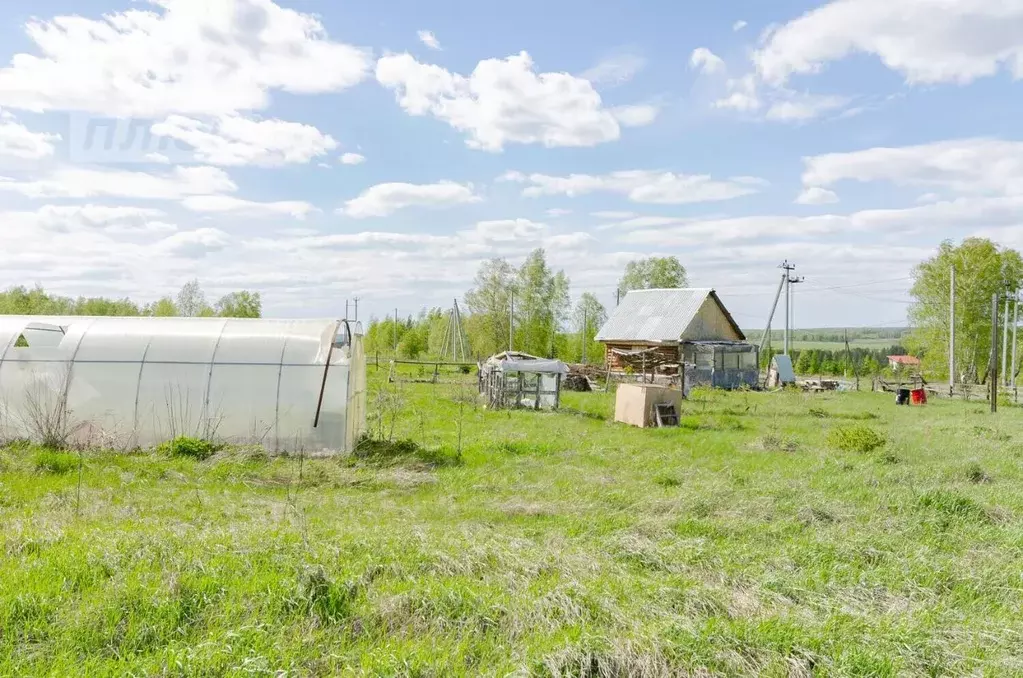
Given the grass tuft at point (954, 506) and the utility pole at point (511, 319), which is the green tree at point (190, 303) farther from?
the grass tuft at point (954, 506)

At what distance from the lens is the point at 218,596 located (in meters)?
5.66

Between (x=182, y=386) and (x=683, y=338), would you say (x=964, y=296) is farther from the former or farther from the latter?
(x=182, y=386)

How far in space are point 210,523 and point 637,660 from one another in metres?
5.27

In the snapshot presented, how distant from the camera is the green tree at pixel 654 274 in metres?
57.2

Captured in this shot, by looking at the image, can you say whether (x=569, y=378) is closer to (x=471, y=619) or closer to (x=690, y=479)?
(x=690, y=479)

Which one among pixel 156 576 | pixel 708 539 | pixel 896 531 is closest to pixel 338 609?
pixel 156 576

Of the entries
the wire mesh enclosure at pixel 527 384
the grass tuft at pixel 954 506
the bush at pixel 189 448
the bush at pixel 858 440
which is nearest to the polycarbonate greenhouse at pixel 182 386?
the bush at pixel 189 448

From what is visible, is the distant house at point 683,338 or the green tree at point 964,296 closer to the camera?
the distant house at point 683,338

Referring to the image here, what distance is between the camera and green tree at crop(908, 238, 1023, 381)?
152 ft

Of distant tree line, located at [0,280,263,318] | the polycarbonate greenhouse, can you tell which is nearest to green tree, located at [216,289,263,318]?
distant tree line, located at [0,280,263,318]

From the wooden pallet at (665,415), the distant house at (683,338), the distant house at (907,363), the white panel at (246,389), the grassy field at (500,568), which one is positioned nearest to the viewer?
the grassy field at (500,568)

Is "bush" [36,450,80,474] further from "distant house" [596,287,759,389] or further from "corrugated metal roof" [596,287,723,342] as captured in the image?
"corrugated metal roof" [596,287,723,342]

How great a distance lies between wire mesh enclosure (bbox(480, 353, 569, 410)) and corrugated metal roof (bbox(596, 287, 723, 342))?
50.2ft

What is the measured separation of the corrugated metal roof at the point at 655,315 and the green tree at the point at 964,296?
17491mm
